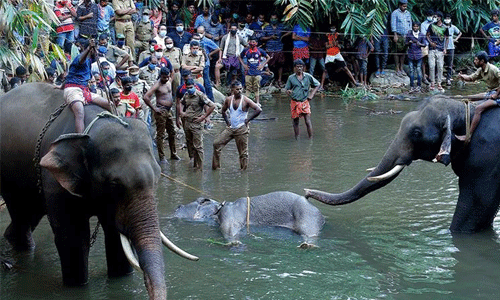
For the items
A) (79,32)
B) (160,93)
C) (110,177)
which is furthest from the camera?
(79,32)

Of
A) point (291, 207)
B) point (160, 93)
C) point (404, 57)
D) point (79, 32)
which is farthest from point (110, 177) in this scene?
point (404, 57)

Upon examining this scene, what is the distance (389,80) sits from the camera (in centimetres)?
2111

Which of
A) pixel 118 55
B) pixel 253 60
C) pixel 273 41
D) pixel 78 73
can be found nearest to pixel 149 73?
pixel 118 55

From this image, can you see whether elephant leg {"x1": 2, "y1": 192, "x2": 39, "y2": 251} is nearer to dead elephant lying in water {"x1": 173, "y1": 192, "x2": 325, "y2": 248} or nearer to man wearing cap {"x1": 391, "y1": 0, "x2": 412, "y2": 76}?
dead elephant lying in water {"x1": 173, "y1": 192, "x2": 325, "y2": 248}

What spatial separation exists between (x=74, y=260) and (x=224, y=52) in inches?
493

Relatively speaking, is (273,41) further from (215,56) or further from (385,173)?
(385,173)

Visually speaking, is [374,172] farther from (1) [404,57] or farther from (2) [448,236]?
(1) [404,57]

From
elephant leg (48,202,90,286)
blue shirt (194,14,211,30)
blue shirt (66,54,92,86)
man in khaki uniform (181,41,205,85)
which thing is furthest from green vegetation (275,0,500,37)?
Answer: elephant leg (48,202,90,286)

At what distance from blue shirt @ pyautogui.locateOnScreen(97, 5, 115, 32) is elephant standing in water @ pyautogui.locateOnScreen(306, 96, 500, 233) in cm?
907

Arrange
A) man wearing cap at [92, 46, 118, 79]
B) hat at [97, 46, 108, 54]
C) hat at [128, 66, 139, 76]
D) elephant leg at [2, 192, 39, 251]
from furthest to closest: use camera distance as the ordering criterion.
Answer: hat at [97, 46, 108, 54] < man wearing cap at [92, 46, 118, 79] < hat at [128, 66, 139, 76] < elephant leg at [2, 192, 39, 251]

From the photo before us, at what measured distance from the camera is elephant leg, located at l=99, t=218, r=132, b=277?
7201mm

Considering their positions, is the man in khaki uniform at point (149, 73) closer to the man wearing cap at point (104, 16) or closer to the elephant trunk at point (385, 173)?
the man wearing cap at point (104, 16)

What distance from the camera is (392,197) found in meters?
10.7

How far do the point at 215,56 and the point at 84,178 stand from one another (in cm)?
1357
